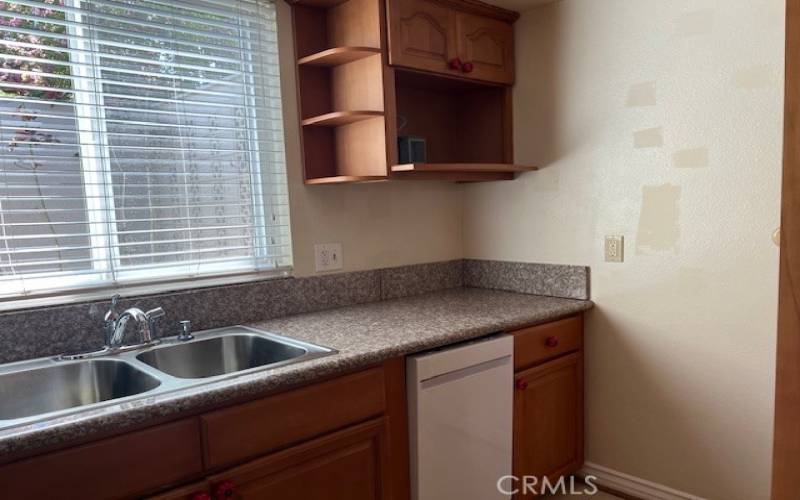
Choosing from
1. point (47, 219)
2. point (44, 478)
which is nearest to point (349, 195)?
point (47, 219)

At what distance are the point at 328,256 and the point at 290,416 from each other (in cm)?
93

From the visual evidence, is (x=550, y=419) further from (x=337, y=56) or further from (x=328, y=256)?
(x=337, y=56)

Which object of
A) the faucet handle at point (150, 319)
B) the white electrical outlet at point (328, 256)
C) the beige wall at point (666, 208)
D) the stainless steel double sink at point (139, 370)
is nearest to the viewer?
the stainless steel double sink at point (139, 370)

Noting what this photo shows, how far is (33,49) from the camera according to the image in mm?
1661

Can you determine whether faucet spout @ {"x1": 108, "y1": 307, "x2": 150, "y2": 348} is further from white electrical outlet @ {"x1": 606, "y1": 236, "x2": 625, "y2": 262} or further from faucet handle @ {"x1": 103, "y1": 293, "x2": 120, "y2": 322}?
white electrical outlet @ {"x1": 606, "y1": 236, "x2": 625, "y2": 262}

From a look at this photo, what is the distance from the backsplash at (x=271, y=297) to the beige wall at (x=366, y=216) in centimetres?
7

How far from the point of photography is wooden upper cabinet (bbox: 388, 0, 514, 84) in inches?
80.9

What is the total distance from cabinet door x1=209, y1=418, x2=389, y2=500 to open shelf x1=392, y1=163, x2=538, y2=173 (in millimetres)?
853

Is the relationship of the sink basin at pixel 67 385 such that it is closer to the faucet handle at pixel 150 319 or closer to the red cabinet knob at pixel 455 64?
the faucet handle at pixel 150 319

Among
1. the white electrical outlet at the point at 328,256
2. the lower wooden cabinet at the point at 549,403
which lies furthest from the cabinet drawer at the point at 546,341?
the white electrical outlet at the point at 328,256

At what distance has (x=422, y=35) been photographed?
2.12 metres

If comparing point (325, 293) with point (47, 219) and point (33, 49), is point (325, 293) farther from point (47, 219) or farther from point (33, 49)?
point (33, 49)

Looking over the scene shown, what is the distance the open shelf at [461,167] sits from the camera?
2.02 metres

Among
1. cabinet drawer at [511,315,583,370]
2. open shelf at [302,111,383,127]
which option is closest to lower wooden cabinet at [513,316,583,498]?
cabinet drawer at [511,315,583,370]
